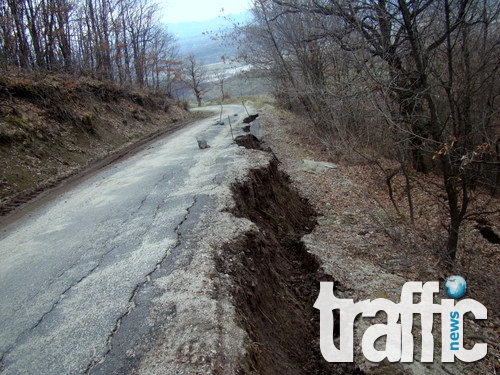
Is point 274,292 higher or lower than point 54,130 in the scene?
lower

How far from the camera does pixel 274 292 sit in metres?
5.03

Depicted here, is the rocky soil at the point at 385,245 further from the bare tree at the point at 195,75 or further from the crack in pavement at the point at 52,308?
the bare tree at the point at 195,75

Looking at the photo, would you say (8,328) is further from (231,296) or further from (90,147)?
(90,147)

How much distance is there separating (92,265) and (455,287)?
5065 millimetres

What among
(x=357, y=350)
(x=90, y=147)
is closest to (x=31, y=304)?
(x=357, y=350)

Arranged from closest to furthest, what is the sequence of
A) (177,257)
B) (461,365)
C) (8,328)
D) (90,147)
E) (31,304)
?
(8,328) → (31,304) → (461,365) → (177,257) → (90,147)

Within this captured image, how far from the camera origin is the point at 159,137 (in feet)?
53.0

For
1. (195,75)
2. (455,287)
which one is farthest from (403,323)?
(195,75)

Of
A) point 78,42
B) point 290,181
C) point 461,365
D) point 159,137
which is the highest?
point 78,42

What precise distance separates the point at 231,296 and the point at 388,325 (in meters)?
2.24

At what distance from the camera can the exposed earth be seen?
161 inches

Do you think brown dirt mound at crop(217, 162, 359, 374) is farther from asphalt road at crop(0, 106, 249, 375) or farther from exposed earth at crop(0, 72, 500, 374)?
asphalt road at crop(0, 106, 249, 375)

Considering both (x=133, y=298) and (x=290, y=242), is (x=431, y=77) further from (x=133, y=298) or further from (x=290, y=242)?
(x=133, y=298)

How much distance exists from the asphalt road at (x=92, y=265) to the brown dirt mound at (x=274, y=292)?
779 mm
